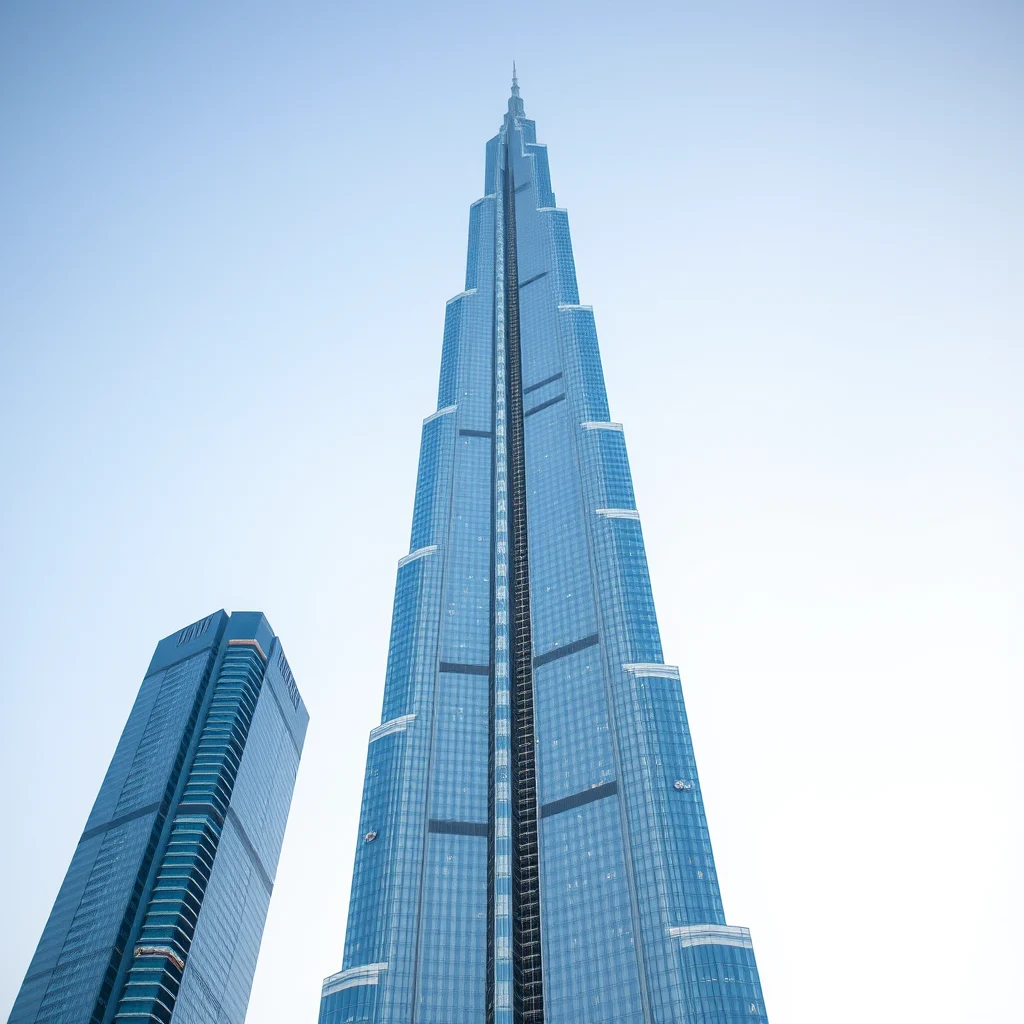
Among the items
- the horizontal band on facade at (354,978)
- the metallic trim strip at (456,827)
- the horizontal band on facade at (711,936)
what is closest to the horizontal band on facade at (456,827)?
the metallic trim strip at (456,827)

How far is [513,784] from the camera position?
185500mm

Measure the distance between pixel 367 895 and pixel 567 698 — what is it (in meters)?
52.3

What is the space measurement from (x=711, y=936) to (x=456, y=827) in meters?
51.2

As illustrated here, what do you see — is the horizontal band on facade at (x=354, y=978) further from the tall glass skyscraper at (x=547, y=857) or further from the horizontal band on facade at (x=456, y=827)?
the horizontal band on facade at (x=456, y=827)

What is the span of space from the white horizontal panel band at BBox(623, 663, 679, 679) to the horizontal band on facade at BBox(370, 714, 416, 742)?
43.7 m

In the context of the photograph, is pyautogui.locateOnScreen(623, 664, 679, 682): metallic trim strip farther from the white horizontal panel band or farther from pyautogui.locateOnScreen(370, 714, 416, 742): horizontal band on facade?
pyautogui.locateOnScreen(370, 714, 416, 742): horizontal band on facade

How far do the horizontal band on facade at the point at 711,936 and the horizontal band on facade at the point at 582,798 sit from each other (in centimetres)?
2840

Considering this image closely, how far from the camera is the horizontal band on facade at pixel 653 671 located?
183750 millimetres

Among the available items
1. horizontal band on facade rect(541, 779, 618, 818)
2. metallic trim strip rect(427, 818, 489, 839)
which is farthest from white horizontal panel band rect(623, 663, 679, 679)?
metallic trim strip rect(427, 818, 489, 839)

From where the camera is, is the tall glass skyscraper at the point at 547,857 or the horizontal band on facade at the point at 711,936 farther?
the tall glass skyscraper at the point at 547,857

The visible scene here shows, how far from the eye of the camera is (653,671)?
184625 millimetres

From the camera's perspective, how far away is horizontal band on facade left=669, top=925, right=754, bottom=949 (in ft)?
477

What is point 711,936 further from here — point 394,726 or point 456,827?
point 394,726

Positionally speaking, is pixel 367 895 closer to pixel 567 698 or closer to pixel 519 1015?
pixel 519 1015
